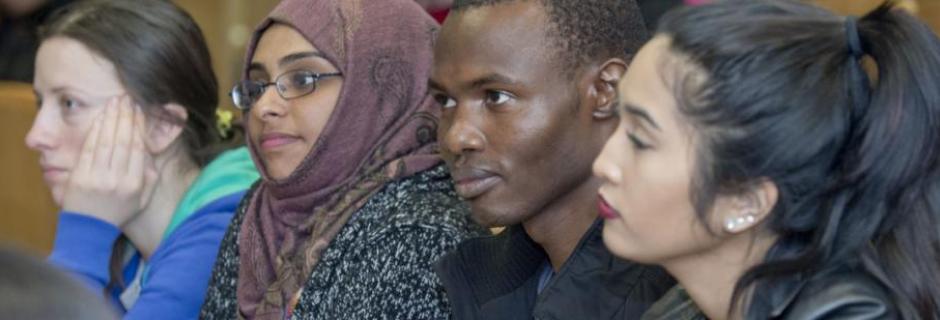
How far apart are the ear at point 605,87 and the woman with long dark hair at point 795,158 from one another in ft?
1.31

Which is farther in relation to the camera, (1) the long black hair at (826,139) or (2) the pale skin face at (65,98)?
(2) the pale skin face at (65,98)

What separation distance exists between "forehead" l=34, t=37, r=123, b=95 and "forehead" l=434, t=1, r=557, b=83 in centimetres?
119

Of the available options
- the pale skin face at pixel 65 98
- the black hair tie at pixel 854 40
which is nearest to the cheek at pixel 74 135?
the pale skin face at pixel 65 98

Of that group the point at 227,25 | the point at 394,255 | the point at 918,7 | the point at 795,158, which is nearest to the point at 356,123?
the point at 394,255

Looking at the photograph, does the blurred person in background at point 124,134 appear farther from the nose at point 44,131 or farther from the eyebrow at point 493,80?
the eyebrow at point 493,80

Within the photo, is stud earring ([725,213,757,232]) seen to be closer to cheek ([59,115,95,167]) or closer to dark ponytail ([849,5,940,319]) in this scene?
dark ponytail ([849,5,940,319])

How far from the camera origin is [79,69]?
321 centimetres

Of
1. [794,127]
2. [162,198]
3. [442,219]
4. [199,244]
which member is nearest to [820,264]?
[794,127]

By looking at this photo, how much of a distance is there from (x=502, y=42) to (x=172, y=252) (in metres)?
1.14

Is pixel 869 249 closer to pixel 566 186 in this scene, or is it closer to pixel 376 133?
pixel 566 186

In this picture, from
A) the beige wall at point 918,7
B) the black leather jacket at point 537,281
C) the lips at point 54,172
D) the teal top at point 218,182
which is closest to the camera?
the black leather jacket at point 537,281

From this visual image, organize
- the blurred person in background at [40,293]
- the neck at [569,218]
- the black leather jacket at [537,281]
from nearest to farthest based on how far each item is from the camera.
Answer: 1. the blurred person in background at [40,293]
2. the black leather jacket at [537,281]
3. the neck at [569,218]

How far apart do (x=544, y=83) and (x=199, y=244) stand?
3.74 ft

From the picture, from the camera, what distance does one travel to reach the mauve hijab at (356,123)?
2656mm
